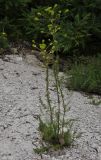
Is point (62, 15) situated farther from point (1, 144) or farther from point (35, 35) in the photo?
point (1, 144)

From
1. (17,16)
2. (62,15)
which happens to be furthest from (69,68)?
(17,16)

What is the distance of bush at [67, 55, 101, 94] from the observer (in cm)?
607

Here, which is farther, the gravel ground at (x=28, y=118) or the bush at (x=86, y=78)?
the bush at (x=86, y=78)

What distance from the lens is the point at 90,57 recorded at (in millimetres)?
7004

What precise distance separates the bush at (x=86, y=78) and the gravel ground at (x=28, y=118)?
6.6 inches

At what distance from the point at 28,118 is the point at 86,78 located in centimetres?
155

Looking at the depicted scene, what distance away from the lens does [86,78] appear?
243 inches

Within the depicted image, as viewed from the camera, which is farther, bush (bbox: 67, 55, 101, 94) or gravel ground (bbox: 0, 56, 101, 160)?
bush (bbox: 67, 55, 101, 94)

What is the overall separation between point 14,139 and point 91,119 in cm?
103

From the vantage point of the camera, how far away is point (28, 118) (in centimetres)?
489

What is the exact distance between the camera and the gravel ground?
170 inches

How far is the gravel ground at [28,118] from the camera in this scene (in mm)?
4309

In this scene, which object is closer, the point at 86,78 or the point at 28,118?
the point at 28,118

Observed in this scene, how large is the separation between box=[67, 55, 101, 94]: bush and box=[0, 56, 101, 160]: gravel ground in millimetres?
167
